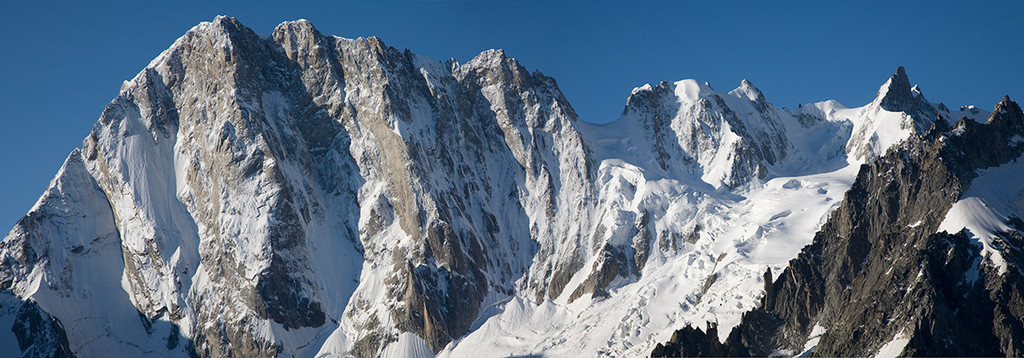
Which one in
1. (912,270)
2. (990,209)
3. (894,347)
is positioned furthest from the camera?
(990,209)

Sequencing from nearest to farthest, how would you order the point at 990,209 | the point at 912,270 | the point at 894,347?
1. the point at 894,347
2. the point at 912,270
3. the point at 990,209

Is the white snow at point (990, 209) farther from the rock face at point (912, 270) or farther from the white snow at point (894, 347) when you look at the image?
the white snow at point (894, 347)

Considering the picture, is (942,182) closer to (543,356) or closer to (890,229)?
(890,229)

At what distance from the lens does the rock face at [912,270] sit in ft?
422

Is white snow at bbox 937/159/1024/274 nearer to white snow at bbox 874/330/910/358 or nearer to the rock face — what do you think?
the rock face

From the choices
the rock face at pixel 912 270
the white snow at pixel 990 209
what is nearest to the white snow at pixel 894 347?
the rock face at pixel 912 270

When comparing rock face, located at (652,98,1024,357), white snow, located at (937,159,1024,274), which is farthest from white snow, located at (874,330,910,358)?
white snow, located at (937,159,1024,274)

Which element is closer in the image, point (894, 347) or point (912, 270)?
point (894, 347)

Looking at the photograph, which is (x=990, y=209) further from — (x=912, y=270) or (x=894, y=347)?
(x=894, y=347)

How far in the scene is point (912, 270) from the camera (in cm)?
13688

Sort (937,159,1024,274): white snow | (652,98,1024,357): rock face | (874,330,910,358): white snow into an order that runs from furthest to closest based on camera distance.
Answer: (937,159,1024,274): white snow < (652,98,1024,357): rock face < (874,330,910,358): white snow

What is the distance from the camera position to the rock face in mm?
128625

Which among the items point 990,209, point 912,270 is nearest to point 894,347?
point 912,270

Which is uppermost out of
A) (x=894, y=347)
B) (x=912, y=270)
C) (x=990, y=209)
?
(x=990, y=209)
